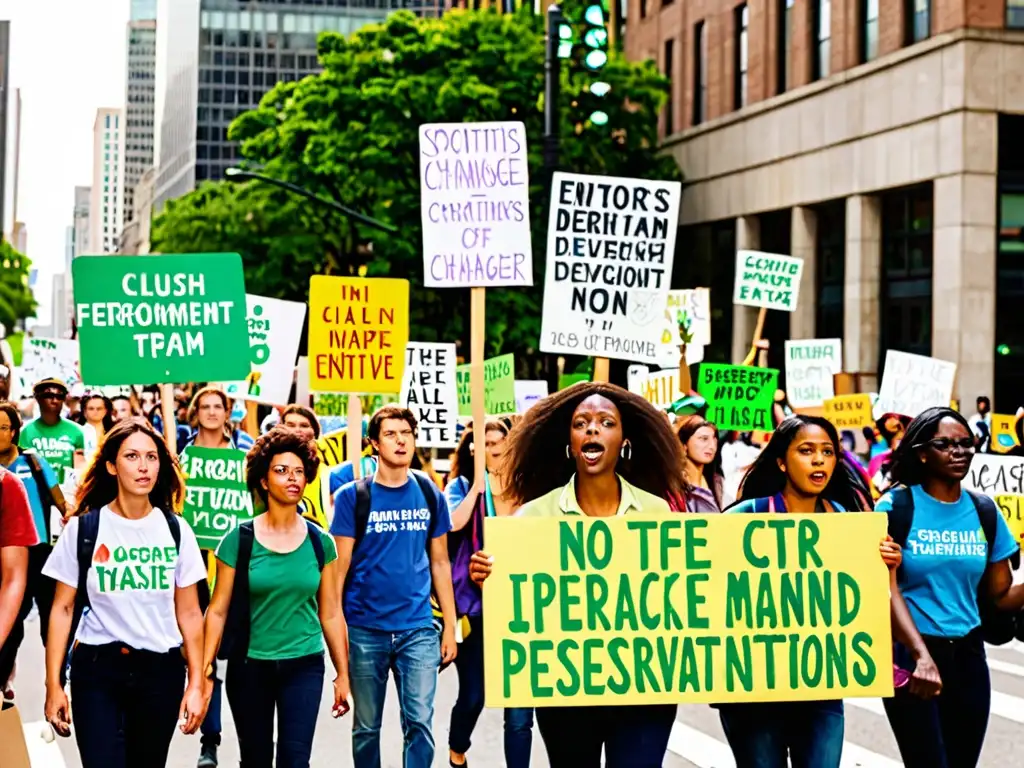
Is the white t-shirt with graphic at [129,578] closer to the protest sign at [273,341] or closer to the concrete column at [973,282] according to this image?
the protest sign at [273,341]

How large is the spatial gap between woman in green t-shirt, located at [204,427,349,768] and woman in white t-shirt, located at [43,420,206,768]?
318 millimetres

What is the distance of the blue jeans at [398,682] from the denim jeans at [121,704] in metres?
1.35

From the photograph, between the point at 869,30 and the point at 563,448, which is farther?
the point at 869,30

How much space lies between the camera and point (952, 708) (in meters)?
6.47

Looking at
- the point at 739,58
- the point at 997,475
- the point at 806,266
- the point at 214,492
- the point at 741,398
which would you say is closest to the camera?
the point at 214,492

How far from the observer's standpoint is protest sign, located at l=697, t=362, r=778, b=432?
16.4 metres

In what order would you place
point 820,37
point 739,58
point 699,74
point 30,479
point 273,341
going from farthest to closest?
point 699,74 < point 739,58 < point 820,37 < point 273,341 < point 30,479

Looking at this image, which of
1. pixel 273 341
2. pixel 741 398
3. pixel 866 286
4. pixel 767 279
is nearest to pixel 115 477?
pixel 273 341

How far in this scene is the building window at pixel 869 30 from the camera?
117ft

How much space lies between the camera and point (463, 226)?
1066cm

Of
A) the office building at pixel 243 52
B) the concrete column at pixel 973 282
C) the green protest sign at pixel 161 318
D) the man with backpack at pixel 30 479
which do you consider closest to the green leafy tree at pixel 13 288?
the office building at pixel 243 52

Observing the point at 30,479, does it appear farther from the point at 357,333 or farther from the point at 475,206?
the point at 357,333

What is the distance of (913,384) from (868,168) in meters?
18.2

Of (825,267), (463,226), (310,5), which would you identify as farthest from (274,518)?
(310,5)
